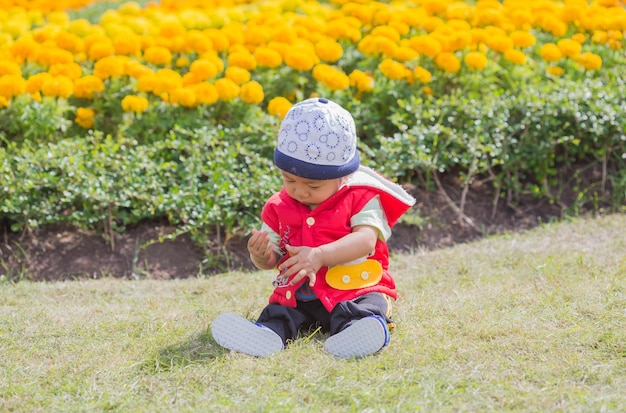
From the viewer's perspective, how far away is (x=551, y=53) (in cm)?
607

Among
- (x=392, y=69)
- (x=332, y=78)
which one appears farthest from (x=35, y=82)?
(x=392, y=69)

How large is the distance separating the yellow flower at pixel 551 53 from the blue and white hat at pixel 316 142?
3.05 metres

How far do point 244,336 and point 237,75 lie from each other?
2.44 m

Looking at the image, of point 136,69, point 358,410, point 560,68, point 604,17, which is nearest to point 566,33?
point 604,17

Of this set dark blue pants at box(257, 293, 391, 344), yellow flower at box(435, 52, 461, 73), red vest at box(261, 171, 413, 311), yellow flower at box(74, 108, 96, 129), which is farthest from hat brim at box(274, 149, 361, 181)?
yellow flower at box(435, 52, 461, 73)

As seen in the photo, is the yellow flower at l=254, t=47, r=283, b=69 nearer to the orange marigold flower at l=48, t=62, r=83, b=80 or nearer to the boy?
the orange marigold flower at l=48, t=62, r=83, b=80

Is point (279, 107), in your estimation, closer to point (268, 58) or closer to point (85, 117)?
point (268, 58)

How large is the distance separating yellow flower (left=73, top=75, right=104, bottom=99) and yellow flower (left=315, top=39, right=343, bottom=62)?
4.47 ft

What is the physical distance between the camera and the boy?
336cm

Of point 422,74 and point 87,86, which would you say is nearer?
point 87,86

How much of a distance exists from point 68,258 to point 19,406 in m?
1.94

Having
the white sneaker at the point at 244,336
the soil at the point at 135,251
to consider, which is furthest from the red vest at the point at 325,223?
the soil at the point at 135,251

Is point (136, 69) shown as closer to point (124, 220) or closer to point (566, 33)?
point (124, 220)

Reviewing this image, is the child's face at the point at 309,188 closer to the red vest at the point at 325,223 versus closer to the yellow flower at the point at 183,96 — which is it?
the red vest at the point at 325,223
